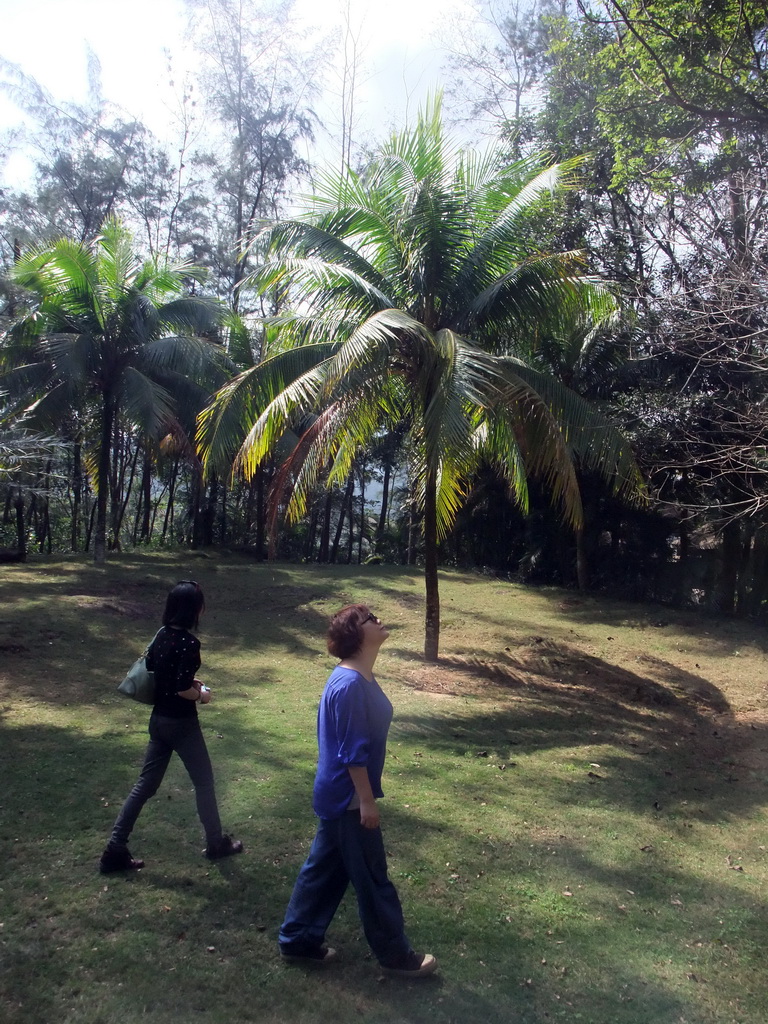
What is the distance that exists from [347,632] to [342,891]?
1.18m

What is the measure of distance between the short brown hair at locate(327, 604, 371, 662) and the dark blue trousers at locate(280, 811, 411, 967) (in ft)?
2.25

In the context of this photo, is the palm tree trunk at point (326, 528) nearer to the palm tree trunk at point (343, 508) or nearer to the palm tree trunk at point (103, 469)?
the palm tree trunk at point (343, 508)

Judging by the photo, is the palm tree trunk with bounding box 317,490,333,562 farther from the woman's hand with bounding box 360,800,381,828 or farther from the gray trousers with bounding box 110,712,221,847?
the woman's hand with bounding box 360,800,381,828

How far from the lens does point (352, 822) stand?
136 inches

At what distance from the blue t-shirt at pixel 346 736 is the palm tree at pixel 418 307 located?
6088 mm

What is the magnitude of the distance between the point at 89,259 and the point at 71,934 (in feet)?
45.0

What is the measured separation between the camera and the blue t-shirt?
11.1 feet

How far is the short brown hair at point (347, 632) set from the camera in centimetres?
354

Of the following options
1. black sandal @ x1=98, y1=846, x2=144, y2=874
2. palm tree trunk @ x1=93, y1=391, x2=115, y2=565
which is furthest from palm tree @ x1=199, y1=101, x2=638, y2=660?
palm tree trunk @ x1=93, y1=391, x2=115, y2=565

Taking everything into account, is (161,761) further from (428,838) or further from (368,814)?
(428,838)

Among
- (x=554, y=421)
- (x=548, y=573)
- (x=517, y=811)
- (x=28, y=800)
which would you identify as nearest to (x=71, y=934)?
(x=28, y=800)

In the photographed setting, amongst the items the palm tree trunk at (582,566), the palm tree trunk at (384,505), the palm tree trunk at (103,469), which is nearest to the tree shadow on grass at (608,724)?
the palm tree trunk at (582,566)

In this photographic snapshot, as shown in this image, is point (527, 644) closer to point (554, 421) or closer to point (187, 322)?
point (554, 421)

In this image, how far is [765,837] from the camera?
592cm
